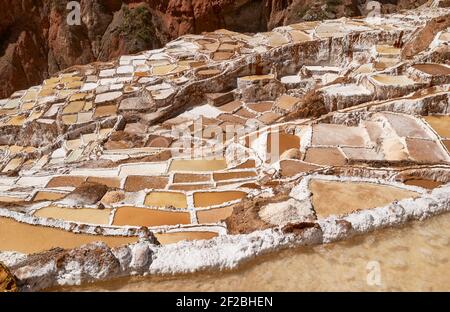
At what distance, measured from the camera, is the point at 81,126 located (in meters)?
11.9

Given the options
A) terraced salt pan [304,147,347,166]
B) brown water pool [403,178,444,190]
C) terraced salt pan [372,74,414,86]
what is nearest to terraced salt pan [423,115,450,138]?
terraced salt pan [372,74,414,86]

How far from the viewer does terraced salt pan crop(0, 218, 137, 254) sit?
4.66 meters

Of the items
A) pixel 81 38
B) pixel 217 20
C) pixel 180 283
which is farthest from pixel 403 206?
pixel 81 38

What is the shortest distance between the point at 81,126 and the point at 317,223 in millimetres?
9252

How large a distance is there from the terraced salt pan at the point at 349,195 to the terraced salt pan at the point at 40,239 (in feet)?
7.15

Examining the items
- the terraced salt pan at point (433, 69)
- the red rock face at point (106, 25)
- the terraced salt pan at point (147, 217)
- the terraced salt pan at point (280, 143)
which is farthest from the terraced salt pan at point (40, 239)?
the red rock face at point (106, 25)

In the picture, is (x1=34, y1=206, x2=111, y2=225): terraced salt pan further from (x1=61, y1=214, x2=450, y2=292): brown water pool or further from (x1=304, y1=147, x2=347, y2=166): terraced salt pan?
(x1=304, y1=147, x2=347, y2=166): terraced salt pan

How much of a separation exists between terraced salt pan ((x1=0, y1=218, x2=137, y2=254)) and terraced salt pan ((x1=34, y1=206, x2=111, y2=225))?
0.59 m

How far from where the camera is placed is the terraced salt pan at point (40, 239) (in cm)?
466

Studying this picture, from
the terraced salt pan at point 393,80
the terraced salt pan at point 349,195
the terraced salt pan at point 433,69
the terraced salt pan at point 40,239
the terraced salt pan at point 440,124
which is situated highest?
the terraced salt pan at point 433,69

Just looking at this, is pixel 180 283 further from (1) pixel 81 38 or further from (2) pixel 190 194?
(1) pixel 81 38

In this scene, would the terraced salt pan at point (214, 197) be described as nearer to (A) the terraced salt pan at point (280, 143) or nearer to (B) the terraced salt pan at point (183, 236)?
(B) the terraced salt pan at point (183, 236)

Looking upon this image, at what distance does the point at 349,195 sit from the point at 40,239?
3.57 metres
